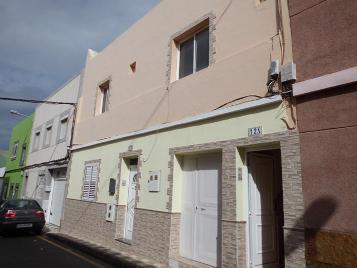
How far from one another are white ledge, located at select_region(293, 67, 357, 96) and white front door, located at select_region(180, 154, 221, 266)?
242cm

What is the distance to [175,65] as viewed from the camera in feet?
28.8

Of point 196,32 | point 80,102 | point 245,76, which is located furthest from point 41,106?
point 245,76

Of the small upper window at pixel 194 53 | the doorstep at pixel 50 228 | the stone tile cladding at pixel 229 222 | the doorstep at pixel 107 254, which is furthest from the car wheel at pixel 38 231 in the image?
the small upper window at pixel 194 53

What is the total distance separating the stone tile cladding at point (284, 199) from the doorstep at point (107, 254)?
2.99ft

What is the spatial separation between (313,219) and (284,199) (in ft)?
1.79

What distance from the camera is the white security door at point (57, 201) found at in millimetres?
14587

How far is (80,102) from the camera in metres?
14.0

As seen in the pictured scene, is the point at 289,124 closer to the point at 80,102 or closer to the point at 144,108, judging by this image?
the point at 144,108

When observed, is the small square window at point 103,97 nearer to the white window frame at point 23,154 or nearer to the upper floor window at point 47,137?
the upper floor window at point 47,137

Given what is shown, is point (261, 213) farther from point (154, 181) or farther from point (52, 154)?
point (52, 154)

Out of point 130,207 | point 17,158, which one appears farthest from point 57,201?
point 17,158

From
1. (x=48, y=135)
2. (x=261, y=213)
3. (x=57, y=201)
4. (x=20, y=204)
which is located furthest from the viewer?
(x=48, y=135)

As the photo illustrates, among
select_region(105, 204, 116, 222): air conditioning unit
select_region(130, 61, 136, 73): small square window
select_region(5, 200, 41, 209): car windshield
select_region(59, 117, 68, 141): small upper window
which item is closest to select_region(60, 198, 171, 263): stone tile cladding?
select_region(105, 204, 116, 222): air conditioning unit

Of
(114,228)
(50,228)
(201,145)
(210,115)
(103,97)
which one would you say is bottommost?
(50,228)
